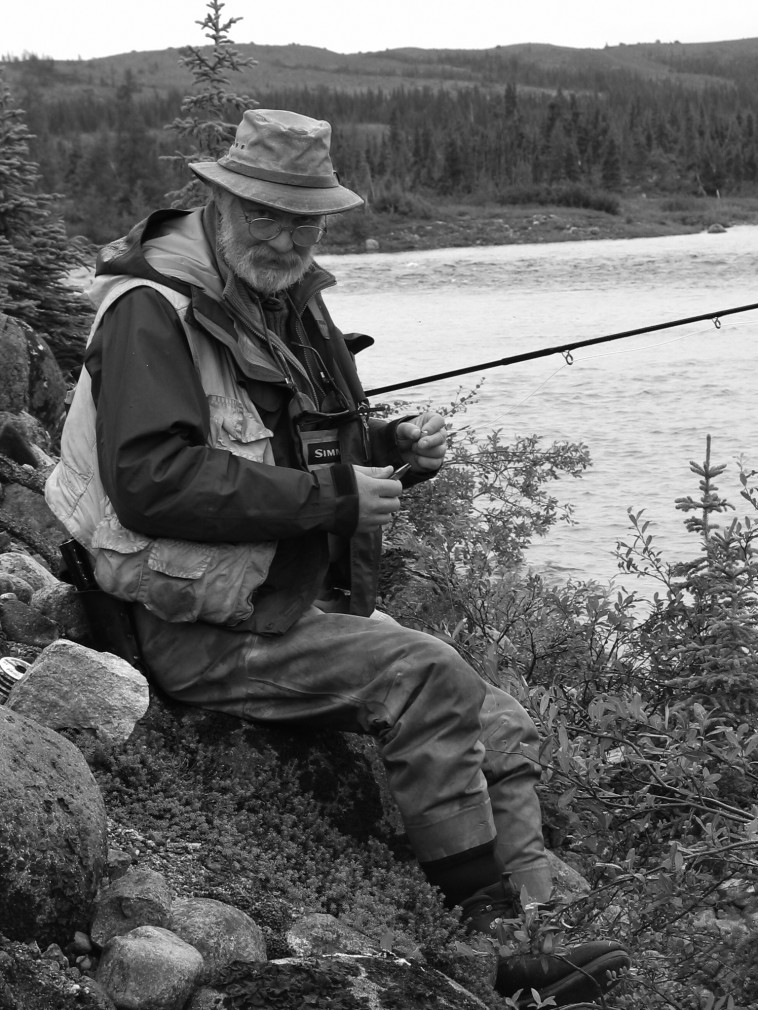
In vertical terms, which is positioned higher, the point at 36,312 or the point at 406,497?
the point at 36,312

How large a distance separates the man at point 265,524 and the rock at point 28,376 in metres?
3.61

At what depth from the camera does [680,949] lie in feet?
10.2

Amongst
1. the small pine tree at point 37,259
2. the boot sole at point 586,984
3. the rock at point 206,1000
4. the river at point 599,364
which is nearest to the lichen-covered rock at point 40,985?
the rock at point 206,1000

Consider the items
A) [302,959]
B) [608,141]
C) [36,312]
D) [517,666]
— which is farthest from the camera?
[608,141]

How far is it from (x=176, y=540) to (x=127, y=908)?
923 mm

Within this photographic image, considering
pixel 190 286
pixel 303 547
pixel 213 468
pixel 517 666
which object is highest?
pixel 190 286

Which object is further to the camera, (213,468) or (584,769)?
(213,468)

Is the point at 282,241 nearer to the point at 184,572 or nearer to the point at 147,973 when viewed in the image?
the point at 184,572

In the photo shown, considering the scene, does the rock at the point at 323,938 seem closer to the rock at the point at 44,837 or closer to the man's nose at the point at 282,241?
the rock at the point at 44,837

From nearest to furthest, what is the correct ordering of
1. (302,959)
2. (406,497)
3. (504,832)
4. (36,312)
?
(302,959)
(504,832)
(406,497)
(36,312)

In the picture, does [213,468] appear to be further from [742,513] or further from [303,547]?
[742,513]

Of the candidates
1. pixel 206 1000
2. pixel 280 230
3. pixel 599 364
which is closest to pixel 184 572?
pixel 280 230

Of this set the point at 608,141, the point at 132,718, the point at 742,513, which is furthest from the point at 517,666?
the point at 608,141

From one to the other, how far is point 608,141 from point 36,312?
81.5 metres
